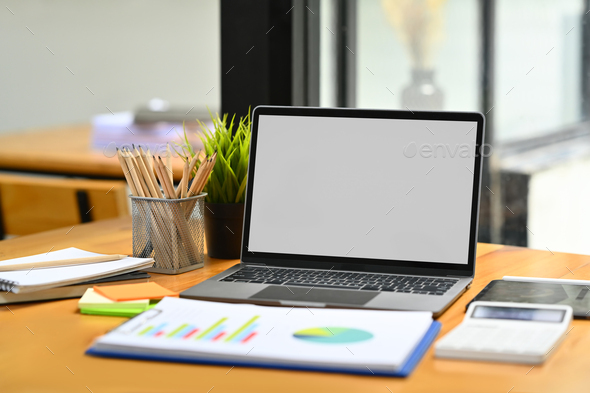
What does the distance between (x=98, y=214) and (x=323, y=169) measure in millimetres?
953

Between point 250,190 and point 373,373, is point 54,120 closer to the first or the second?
point 250,190

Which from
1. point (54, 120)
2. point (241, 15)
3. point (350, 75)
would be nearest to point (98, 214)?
point (241, 15)

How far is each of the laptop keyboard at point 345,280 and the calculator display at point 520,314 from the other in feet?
0.32

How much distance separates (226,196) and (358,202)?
0.24 metres

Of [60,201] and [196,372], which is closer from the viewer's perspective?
[196,372]

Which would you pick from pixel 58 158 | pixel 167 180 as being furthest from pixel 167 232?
pixel 58 158

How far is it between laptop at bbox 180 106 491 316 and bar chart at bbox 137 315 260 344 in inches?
6.2

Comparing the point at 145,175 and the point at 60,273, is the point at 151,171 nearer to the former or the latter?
the point at 145,175

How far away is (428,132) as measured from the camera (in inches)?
38.8

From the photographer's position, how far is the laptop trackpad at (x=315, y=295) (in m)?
0.82

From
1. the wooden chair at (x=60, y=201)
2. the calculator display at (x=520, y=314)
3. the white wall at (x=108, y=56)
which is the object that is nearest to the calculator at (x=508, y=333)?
the calculator display at (x=520, y=314)

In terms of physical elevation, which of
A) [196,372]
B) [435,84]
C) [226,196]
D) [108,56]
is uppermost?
[108,56]

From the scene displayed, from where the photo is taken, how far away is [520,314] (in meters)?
0.74

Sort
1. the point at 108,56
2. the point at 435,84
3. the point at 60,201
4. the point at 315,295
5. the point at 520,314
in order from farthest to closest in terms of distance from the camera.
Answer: the point at 108,56
the point at 435,84
the point at 60,201
the point at 315,295
the point at 520,314
